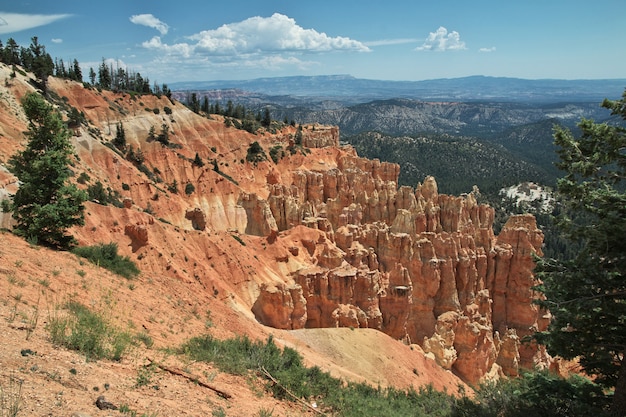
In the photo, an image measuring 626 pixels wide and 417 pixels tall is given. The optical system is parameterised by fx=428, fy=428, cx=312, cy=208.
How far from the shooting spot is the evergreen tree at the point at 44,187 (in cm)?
1658

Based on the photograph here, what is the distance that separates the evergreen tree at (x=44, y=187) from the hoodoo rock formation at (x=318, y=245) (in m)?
2.60

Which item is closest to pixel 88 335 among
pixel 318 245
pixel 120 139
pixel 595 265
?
pixel 595 265

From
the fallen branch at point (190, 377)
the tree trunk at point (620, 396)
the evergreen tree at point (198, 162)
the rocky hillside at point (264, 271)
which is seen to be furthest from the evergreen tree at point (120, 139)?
the tree trunk at point (620, 396)

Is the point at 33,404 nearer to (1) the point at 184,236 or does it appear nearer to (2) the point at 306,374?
(2) the point at 306,374

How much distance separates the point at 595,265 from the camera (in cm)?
961

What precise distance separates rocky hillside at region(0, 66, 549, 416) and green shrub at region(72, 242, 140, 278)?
78cm

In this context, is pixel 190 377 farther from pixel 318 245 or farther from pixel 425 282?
pixel 318 245

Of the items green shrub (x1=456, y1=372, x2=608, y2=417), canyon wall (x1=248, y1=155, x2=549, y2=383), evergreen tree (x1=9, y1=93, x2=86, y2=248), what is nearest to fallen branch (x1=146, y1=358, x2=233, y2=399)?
green shrub (x1=456, y1=372, x2=608, y2=417)

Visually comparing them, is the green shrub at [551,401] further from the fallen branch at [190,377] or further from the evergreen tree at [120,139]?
the evergreen tree at [120,139]

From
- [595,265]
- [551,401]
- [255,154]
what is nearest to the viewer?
[595,265]

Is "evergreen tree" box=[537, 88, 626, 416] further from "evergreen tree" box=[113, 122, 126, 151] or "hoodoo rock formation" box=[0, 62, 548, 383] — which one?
"evergreen tree" box=[113, 122, 126, 151]

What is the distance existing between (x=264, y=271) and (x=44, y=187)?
1613 cm

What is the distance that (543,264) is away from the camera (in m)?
10.7

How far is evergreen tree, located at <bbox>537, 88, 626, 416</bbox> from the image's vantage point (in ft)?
30.4
